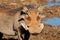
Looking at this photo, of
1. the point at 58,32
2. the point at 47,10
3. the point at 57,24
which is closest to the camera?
the point at 58,32

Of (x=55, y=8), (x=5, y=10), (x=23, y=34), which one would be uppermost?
(x=5, y=10)

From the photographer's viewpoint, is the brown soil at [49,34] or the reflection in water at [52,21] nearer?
the brown soil at [49,34]

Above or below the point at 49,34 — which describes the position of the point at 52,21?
below

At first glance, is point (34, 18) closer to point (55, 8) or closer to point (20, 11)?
point (20, 11)

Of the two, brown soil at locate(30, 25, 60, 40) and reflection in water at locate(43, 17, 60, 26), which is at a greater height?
brown soil at locate(30, 25, 60, 40)

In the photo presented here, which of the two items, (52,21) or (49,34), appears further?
(52,21)

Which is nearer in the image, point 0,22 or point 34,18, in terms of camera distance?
point 34,18

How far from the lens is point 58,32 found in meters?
8.61

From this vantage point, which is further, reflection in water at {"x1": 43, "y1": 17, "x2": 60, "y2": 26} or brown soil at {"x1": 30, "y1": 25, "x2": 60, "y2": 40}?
reflection in water at {"x1": 43, "y1": 17, "x2": 60, "y2": 26}

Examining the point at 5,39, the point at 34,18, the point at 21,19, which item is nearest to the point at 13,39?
the point at 5,39

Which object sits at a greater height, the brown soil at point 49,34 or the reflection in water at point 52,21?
the brown soil at point 49,34

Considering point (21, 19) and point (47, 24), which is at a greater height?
point (21, 19)

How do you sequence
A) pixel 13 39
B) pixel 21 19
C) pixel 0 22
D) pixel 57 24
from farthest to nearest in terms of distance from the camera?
pixel 57 24 → pixel 13 39 → pixel 0 22 → pixel 21 19

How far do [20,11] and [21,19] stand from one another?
1.40ft
